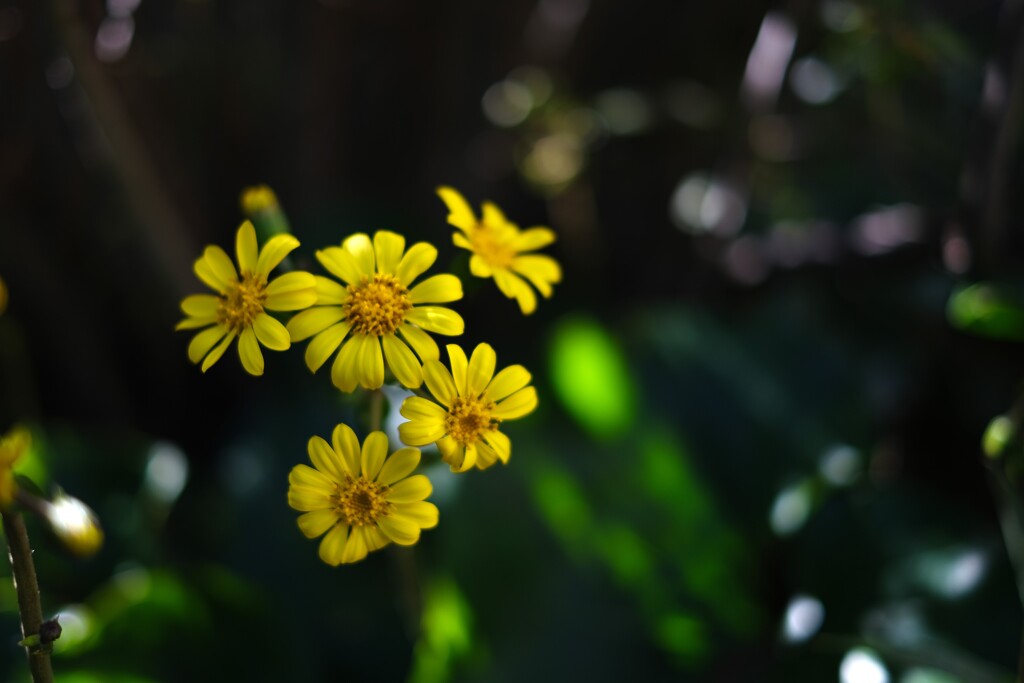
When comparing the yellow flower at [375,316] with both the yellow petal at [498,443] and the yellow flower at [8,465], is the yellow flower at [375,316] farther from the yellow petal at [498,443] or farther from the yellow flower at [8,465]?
the yellow flower at [8,465]

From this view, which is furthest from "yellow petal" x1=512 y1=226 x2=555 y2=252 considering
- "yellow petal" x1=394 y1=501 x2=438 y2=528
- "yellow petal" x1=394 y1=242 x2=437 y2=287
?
"yellow petal" x1=394 y1=501 x2=438 y2=528

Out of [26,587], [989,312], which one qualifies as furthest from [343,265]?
[989,312]

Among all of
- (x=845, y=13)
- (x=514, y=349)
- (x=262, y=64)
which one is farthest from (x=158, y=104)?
(x=845, y=13)


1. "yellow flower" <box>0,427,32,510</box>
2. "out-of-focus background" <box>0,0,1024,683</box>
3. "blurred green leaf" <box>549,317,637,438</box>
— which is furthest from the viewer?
"blurred green leaf" <box>549,317,637,438</box>

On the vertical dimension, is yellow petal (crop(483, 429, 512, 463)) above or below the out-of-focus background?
below

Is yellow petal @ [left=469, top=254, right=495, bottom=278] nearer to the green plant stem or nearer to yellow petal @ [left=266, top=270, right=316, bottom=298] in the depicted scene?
yellow petal @ [left=266, top=270, right=316, bottom=298]

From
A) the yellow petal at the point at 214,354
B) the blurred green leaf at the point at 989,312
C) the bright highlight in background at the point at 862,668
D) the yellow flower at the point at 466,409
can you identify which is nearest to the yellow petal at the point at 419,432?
the yellow flower at the point at 466,409

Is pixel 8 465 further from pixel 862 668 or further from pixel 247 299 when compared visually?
pixel 862 668
